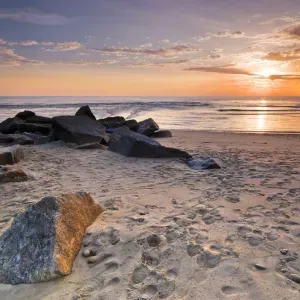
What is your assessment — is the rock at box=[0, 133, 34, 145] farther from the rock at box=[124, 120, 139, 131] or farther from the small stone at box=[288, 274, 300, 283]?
the small stone at box=[288, 274, 300, 283]

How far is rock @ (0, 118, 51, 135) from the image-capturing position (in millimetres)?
12527

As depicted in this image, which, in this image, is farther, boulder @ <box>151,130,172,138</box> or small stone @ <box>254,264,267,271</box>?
boulder @ <box>151,130,172,138</box>

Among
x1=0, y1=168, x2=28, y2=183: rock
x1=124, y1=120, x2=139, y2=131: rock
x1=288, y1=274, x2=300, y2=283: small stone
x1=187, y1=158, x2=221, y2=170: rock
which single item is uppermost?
x1=124, y1=120, x2=139, y2=131: rock

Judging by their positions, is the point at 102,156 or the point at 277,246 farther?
the point at 102,156

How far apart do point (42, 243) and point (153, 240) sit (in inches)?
44.5

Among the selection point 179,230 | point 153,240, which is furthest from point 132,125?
point 153,240

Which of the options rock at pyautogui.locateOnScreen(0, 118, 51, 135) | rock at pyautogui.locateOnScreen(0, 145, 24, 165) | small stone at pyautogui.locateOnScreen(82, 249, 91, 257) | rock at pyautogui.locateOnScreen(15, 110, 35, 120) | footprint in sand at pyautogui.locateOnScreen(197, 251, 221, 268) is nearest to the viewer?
footprint in sand at pyautogui.locateOnScreen(197, 251, 221, 268)

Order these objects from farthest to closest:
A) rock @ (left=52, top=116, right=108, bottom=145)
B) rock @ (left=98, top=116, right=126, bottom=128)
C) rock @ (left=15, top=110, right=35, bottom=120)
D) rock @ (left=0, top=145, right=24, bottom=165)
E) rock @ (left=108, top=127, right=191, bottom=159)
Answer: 1. rock @ (left=15, top=110, right=35, bottom=120)
2. rock @ (left=98, top=116, right=126, bottom=128)
3. rock @ (left=52, top=116, right=108, bottom=145)
4. rock @ (left=108, top=127, right=191, bottom=159)
5. rock @ (left=0, top=145, right=24, bottom=165)

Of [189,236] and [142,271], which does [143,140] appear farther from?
[142,271]

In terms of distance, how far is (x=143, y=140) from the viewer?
8.48 meters

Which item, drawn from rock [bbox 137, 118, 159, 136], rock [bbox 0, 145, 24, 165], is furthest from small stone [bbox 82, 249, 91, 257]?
rock [bbox 137, 118, 159, 136]

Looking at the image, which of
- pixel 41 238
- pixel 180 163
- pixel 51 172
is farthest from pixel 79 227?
pixel 180 163

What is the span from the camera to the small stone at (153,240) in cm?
319

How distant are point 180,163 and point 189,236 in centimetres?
414
